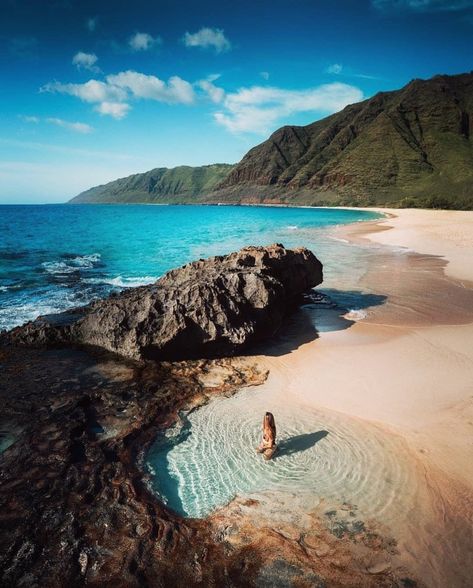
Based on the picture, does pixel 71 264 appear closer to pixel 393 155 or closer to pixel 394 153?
pixel 393 155

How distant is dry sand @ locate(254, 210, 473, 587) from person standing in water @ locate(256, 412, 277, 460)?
70.5 inches

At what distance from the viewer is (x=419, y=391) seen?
316 inches

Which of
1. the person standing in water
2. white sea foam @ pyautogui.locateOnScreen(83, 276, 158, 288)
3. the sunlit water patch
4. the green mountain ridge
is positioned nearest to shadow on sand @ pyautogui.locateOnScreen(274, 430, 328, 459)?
the sunlit water patch

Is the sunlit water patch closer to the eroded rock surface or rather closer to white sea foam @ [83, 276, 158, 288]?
the eroded rock surface

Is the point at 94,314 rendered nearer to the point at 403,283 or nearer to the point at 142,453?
the point at 142,453

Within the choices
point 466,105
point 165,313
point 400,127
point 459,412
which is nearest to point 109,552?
point 165,313

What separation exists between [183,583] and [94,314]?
777cm

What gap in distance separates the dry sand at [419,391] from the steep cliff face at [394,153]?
10004 centimetres

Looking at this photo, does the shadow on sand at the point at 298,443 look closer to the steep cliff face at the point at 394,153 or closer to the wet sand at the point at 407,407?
the wet sand at the point at 407,407

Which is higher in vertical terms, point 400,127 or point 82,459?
point 400,127

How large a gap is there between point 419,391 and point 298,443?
3424 millimetres

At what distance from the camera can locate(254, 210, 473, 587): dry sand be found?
4688mm

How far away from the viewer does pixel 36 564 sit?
4.14 m

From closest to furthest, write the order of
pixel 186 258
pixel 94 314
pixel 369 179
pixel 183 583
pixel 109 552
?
1. pixel 183 583
2. pixel 109 552
3. pixel 94 314
4. pixel 186 258
5. pixel 369 179
